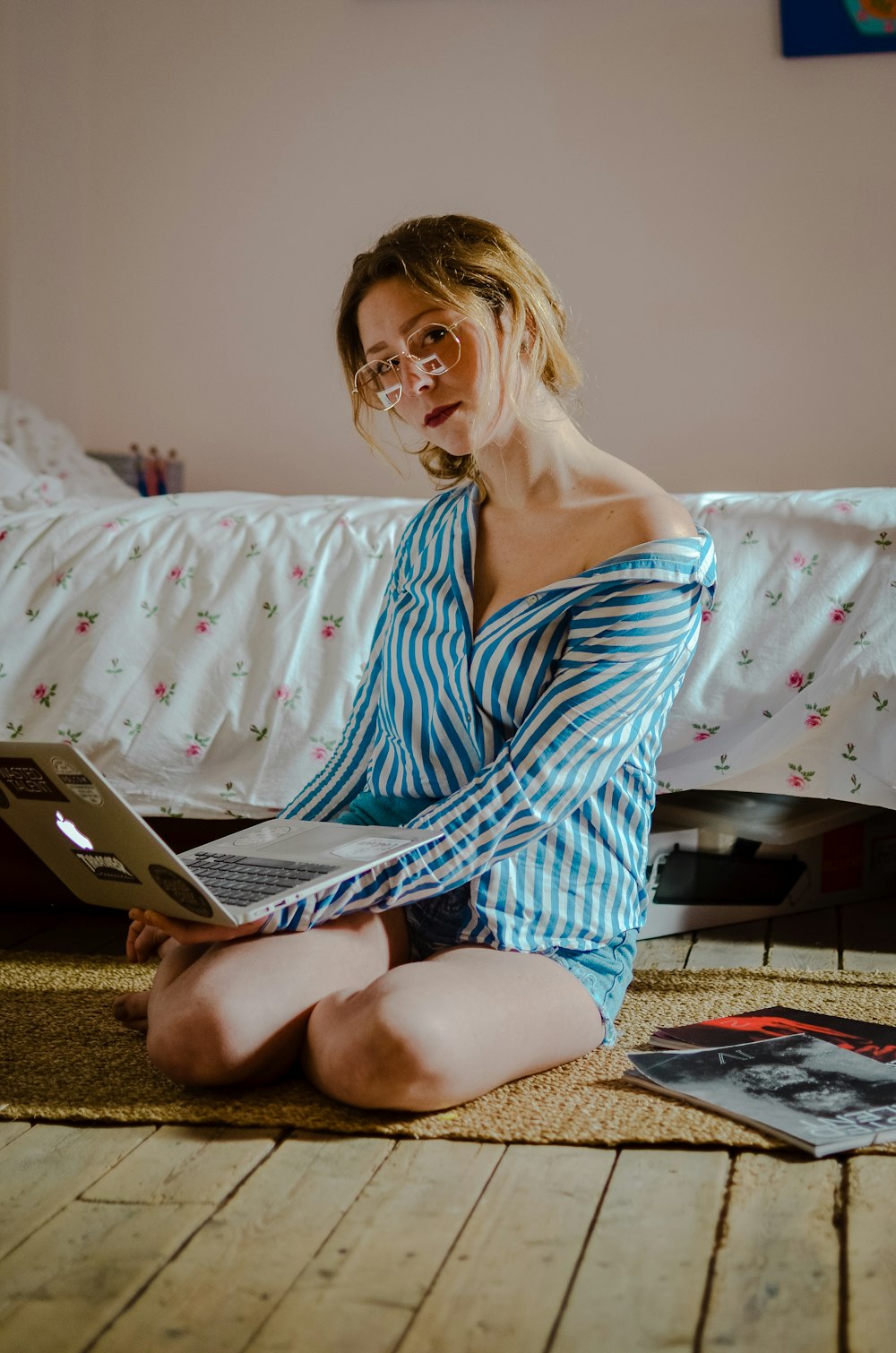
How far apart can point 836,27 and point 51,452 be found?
6.46 feet

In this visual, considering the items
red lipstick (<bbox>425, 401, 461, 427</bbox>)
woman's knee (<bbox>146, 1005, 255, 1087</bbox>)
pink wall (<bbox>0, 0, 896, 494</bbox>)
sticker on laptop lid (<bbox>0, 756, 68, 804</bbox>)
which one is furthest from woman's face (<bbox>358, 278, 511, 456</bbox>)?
pink wall (<bbox>0, 0, 896, 494</bbox>)

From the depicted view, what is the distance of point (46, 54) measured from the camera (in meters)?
A: 3.29

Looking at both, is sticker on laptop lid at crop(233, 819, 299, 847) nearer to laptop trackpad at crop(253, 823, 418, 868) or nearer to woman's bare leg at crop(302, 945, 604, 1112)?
laptop trackpad at crop(253, 823, 418, 868)

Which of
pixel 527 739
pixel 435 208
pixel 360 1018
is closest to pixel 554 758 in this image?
pixel 527 739

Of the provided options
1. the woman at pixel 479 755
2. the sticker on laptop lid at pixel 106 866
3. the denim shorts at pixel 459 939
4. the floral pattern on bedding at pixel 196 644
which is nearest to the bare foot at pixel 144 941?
the woman at pixel 479 755

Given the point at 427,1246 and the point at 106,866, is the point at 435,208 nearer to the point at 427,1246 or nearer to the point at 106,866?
the point at 106,866

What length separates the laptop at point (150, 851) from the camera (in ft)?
3.42

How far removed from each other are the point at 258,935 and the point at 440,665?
1.02ft

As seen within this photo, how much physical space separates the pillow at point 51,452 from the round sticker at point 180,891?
68.7 inches

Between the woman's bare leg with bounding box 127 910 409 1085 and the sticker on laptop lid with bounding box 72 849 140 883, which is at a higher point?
the sticker on laptop lid with bounding box 72 849 140 883

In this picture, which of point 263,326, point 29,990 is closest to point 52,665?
point 29,990

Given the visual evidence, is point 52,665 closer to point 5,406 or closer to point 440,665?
point 440,665

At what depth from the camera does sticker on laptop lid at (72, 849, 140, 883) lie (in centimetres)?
111

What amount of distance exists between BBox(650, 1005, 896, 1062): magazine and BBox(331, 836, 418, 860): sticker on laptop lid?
338 mm
